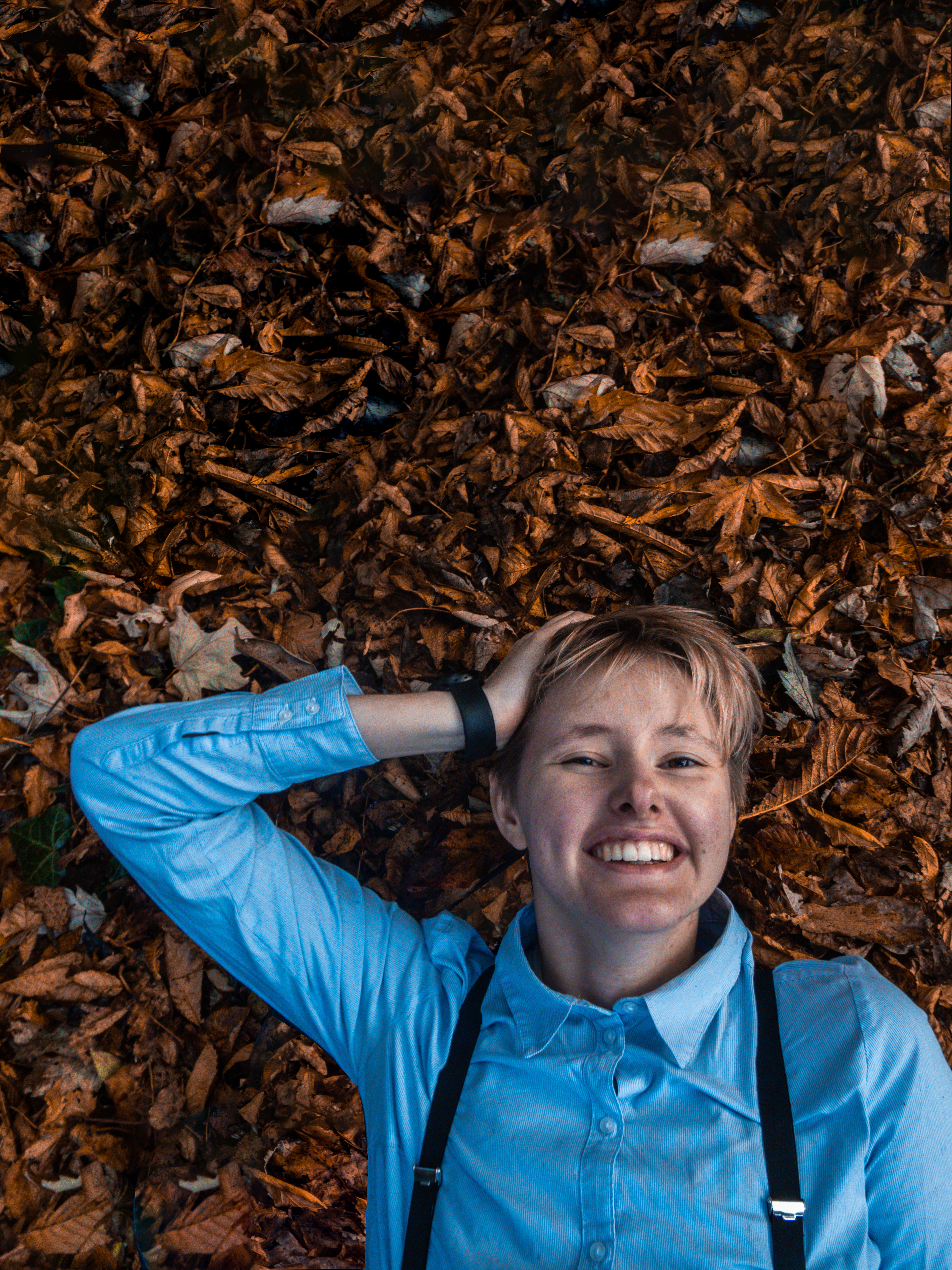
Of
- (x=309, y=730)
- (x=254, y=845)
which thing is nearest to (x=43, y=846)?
(x=254, y=845)

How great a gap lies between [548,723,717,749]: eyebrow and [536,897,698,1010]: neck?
394mm

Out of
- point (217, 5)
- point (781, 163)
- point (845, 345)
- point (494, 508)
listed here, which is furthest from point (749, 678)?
point (217, 5)

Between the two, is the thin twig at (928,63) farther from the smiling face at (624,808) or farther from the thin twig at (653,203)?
the smiling face at (624,808)

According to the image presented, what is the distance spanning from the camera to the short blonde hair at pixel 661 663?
6.09 feet

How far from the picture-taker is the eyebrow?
1788 millimetres

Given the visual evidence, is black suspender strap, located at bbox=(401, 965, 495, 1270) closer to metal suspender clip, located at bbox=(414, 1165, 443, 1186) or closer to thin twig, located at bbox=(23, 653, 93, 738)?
metal suspender clip, located at bbox=(414, 1165, 443, 1186)

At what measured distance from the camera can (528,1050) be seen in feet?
5.79

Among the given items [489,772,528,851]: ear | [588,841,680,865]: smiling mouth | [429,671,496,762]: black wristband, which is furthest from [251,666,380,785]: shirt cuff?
[588,841,680,865]: smiling mouth

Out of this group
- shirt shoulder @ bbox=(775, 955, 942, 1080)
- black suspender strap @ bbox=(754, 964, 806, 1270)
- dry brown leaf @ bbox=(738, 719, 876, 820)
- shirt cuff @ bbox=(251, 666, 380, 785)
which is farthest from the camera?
dry brown leaf @ bbox=(738, 719, 876, 820)

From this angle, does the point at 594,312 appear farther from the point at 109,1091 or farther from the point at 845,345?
the point at 109,1091

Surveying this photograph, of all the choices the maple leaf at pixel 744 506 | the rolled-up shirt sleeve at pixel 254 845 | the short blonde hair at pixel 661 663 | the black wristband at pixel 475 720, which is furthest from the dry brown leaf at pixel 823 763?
the rolled-up shirt sleeve at pixel 254 845

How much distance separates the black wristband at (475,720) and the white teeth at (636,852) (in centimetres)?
37

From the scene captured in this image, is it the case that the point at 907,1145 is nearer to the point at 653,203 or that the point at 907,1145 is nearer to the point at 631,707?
the point at 631,707

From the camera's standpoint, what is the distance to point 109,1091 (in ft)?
7.73
